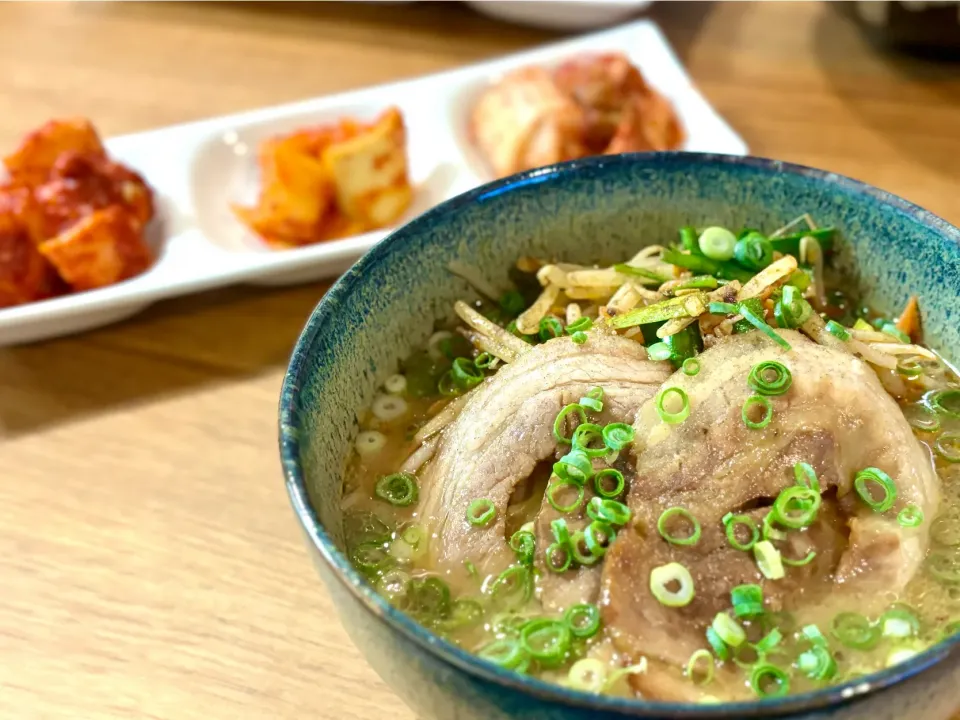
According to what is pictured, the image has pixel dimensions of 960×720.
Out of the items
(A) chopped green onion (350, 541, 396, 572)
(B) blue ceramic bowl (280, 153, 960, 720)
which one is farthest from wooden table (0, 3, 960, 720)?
(B) blue ceramic bowl (280, 153, 960, 720)

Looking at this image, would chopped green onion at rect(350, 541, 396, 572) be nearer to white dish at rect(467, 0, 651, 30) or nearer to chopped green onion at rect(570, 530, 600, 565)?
chopped green onion at rect(570, 530, 600, 565)

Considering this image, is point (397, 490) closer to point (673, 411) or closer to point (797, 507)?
point (673, 411)

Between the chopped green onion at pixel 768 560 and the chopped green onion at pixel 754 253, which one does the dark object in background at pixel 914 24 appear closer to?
the chopped green onion at pixel 754 253

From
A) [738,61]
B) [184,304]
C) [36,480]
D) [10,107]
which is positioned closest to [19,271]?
[184,304]

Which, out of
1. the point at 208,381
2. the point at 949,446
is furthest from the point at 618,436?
A: the point at 208,381

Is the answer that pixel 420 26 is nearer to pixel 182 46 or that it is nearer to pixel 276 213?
pixel 182 46

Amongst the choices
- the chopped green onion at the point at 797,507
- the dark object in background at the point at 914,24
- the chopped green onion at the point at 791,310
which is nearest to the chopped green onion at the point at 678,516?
the chopped green onion at the point at 797,507
